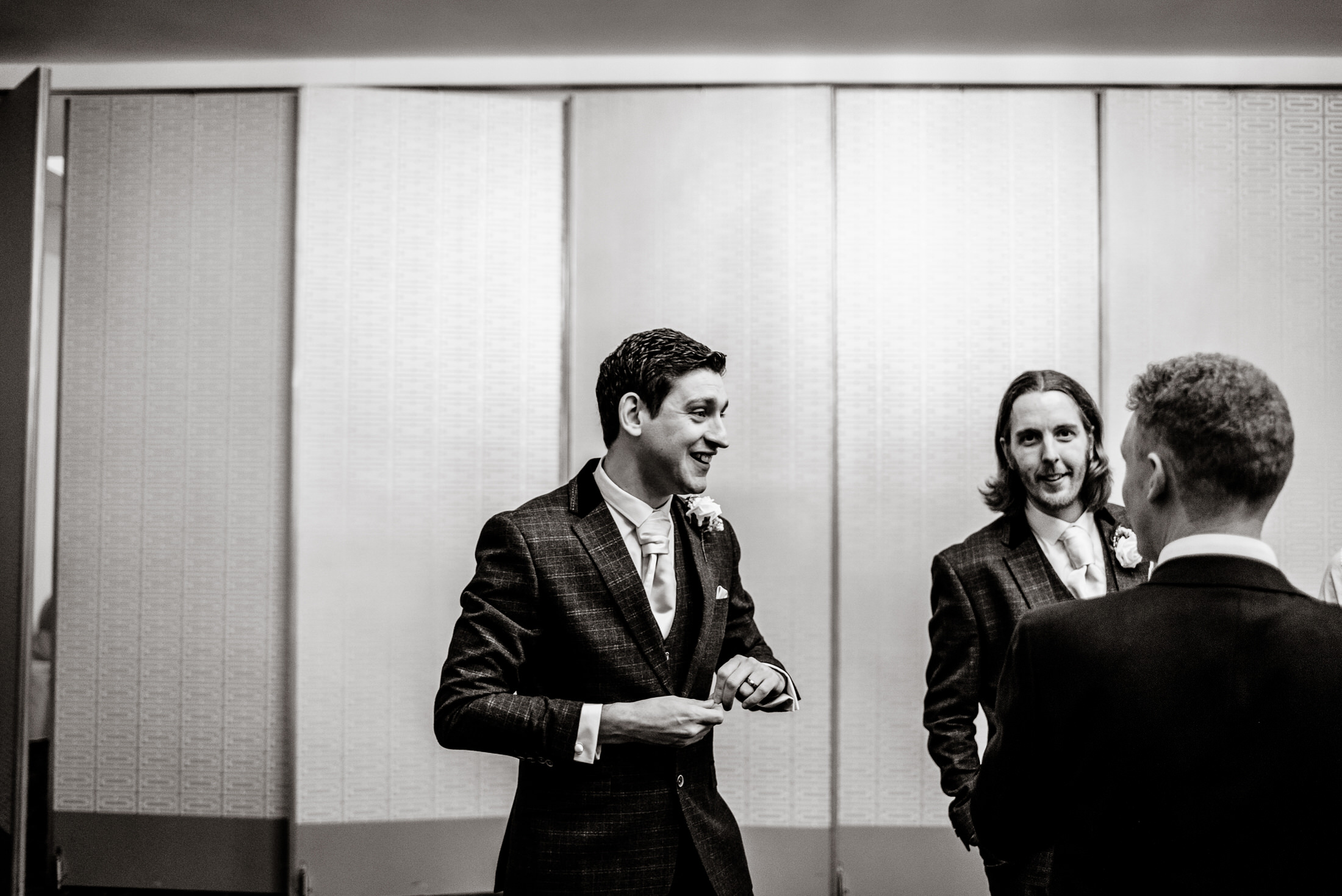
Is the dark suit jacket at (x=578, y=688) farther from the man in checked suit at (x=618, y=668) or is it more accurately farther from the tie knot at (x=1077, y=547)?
the tie knot at (x=1077, y=547)

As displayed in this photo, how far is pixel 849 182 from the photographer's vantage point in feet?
11.6

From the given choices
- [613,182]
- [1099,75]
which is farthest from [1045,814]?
[1099,75]

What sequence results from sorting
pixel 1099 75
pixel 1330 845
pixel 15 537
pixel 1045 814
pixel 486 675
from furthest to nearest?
pixel 1099 75 → pixel 15 537 → pixel 486 675 → pixel 1045 814 → pixel 1330 845

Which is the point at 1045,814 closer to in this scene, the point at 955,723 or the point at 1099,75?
the point at 955,723

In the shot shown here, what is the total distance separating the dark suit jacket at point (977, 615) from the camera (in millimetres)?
2096

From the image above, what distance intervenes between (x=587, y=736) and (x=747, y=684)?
0.33 metres

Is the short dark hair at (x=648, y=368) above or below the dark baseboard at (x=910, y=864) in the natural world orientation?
above

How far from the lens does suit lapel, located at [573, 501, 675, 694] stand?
5.93 feet

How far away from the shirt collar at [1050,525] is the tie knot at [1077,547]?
0.04ft

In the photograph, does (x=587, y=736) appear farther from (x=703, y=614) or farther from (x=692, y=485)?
(x=692, y=485)

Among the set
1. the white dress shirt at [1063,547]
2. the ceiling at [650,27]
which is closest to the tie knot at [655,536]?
the white dress shirt at [1063,547]

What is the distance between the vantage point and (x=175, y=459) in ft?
11.7

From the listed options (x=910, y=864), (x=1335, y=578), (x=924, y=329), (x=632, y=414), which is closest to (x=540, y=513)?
(x=632, y=414)

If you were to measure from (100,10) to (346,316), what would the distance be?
138 cm
